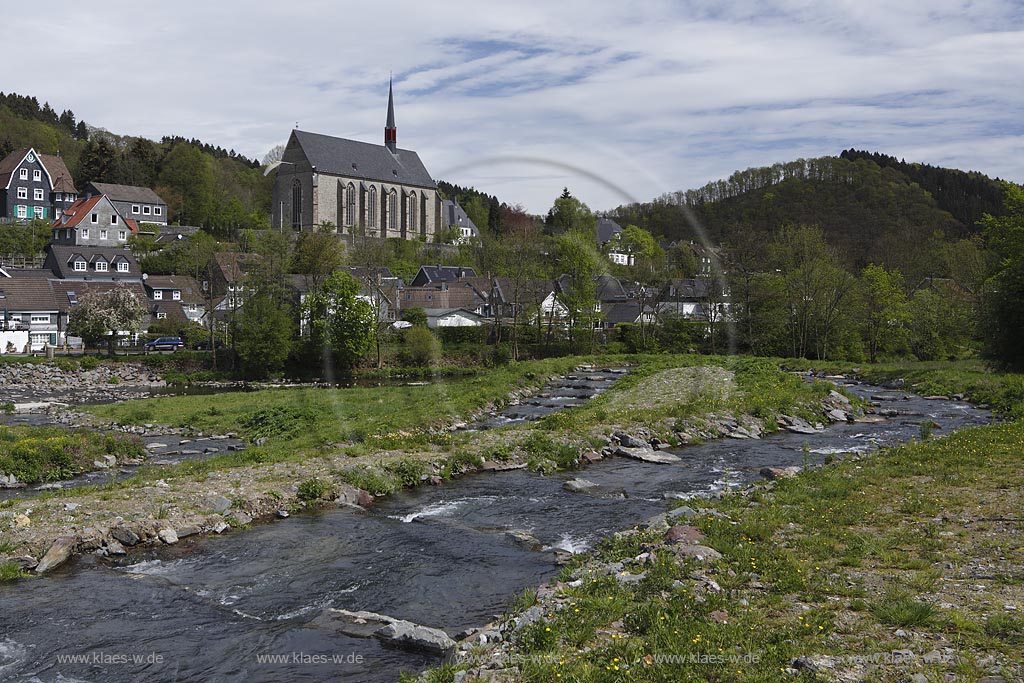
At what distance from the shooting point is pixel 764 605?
32.7 ft

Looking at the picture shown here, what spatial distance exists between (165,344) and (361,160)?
219 feet

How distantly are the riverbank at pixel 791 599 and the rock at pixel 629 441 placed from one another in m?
8.67

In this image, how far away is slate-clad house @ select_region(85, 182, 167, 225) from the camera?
353ft

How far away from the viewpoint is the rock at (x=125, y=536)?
1462cm

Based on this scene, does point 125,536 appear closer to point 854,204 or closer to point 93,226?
point 93,226

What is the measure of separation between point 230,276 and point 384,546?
75.0 metres

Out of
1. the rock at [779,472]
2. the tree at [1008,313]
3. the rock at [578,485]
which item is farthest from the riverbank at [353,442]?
the tree at [1008,313]

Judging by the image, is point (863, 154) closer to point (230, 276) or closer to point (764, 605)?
point (230, 276)

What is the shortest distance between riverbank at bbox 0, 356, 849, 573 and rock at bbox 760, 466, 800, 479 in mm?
4399

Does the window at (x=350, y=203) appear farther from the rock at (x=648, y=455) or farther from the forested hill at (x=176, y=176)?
the rock at (x=648, y=455)

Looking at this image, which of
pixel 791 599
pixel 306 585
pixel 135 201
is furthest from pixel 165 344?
pixel 791 599

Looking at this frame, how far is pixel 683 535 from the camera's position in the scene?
43.5ft

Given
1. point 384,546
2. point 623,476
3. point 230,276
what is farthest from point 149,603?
point 230,276

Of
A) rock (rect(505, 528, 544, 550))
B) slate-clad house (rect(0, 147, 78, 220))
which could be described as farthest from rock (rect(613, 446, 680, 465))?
slate-clad house (rect(0, 147, 78, 220))
